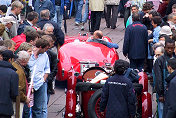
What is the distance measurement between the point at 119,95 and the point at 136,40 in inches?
183

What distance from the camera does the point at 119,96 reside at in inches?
359

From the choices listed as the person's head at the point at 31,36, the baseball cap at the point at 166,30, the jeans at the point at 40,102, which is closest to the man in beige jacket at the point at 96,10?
the baseball cap at the point at 166,30

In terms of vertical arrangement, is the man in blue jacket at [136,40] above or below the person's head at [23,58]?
below

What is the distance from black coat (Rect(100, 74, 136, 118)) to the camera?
29.8 ft

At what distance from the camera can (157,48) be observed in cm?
1122

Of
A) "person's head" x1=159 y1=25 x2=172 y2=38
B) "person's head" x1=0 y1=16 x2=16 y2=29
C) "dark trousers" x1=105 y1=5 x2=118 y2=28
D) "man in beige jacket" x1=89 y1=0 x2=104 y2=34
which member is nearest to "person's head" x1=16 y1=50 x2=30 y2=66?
"person's head" x1=0 y1=16 x2=16 y2=29

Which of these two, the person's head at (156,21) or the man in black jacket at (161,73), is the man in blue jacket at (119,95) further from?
the person's head at (156,21)

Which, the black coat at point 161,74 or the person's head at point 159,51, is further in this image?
the person's head at point 159,51

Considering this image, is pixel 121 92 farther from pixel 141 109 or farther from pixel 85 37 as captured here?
pixel 85 37

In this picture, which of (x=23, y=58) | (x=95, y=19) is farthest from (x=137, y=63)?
(x=95, y=19)

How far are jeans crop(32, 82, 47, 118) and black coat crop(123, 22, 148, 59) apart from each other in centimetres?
389

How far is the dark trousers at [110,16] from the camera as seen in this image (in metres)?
20.1

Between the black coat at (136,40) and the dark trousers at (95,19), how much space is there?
19.1 feet

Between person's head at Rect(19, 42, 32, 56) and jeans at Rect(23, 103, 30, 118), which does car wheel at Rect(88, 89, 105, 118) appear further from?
person's head at Rect(19, 42, 32, 56)
